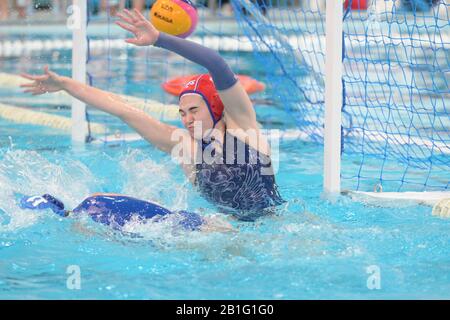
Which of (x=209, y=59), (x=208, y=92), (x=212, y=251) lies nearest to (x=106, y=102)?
(x=208, y=92)

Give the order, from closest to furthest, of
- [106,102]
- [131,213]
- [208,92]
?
1. [131,213]
2. [208,92]
3. [106,102]

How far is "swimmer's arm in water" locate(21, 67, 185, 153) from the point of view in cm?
352

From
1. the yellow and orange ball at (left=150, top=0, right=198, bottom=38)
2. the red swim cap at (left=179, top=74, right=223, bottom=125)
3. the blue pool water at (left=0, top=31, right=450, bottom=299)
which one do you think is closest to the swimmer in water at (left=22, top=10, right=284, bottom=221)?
the red swim cap at (left=179, top=74, right=223, bottom=125)

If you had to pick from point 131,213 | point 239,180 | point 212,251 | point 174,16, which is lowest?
point 212,251

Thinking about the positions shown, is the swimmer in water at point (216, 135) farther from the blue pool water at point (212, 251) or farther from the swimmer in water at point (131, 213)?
the swimmer in water at point (131, 213)

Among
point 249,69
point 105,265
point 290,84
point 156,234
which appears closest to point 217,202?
point 156,234

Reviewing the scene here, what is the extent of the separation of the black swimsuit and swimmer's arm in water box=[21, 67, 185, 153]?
0.24 metres

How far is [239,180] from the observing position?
12.1 ft

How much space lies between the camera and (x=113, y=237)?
11.3 ft

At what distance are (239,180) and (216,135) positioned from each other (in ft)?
0.76

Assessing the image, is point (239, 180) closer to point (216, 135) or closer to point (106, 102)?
point (216, 135)

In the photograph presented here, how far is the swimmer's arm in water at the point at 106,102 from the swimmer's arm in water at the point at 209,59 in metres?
0.36
